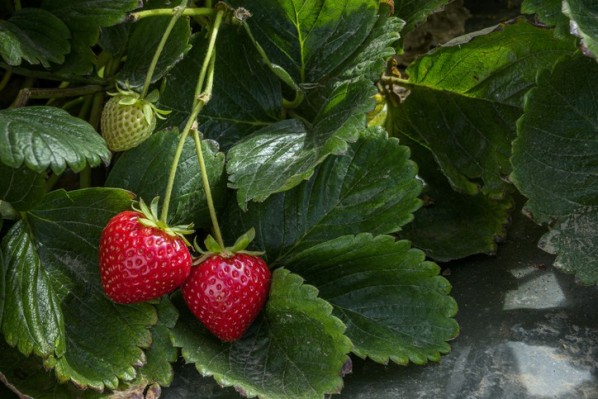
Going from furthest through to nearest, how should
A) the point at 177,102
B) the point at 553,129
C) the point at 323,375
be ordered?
the point at 177,102 < the point at 553,129 < the point at 323,375

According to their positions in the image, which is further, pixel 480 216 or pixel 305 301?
pixel 480 216

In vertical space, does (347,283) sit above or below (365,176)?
below

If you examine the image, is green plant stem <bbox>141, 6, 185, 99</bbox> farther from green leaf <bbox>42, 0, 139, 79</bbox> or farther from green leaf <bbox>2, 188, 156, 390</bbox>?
green leaf <bbox>2, 188, 156, 390</bbox>

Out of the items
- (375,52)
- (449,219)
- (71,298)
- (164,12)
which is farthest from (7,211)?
(449,219)

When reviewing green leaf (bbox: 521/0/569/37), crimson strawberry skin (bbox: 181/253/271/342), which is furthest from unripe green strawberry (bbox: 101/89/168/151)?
green leaf (bbox: 521/0/569/37)

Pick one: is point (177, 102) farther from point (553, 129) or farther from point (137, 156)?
point (553, 129)

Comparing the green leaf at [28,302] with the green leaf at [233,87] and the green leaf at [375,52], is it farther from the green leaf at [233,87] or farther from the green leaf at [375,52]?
the green leaf at [375,52]

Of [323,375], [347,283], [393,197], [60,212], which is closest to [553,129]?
[393,197]
